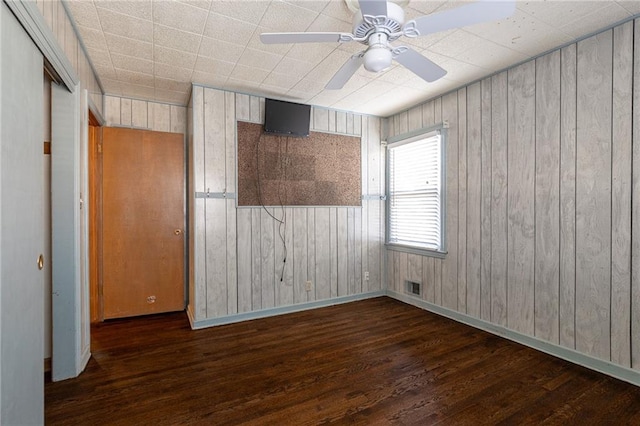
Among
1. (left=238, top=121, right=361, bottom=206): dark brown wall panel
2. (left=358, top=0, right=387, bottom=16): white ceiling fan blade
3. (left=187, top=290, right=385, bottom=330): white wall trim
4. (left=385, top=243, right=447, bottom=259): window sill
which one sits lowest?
(left=187, top=290, right=385, bottom=330): white wall trim

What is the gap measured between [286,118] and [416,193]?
1.91 meters

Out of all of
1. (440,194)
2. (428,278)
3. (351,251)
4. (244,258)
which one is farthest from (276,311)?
(440,194)

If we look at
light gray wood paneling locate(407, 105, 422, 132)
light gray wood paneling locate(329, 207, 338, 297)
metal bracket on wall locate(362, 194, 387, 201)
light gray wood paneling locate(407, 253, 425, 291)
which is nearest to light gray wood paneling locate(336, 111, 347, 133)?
light gray wood paneling locate(407, 105, 422, 132)

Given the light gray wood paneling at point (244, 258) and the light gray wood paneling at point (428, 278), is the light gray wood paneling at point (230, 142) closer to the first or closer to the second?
the light gray wood paneling at point (244, 258)

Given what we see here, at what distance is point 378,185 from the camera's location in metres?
4.60

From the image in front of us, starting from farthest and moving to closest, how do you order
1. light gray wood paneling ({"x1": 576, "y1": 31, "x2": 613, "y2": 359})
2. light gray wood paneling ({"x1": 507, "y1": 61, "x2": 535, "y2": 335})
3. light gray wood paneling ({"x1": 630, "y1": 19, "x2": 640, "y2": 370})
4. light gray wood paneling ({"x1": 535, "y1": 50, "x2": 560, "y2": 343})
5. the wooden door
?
light gray wood paneling ({"x1": 507, "y1": 61, "x2": 535, "y2": 335})
light gray wood paneling ({"x1": 535, "y1": 50, "x2": 560, "y2": 343})
light gray wood paneling ({"x1": 576, "y1": 31, "x2": 613, "y2": 359})
light gray wood paneling ({"x1": 630, "y1": 19, "x2": 640, "y2": 370})
the wooden door

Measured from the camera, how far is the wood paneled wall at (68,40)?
177 cm

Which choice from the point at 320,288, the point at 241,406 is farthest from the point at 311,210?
the point at 241,406

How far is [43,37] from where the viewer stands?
5.44 feet

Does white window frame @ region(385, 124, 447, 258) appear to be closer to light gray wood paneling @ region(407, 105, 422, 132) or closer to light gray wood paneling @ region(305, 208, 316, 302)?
light gray wood paneling @ region(407, 105, 422, 132)

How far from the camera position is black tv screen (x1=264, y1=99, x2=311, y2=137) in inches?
146

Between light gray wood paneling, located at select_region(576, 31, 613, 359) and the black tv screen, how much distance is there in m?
2.67

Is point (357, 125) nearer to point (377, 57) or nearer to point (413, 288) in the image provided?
point (413, 288)

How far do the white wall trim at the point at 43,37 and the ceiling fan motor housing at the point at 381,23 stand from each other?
5.20 feet
